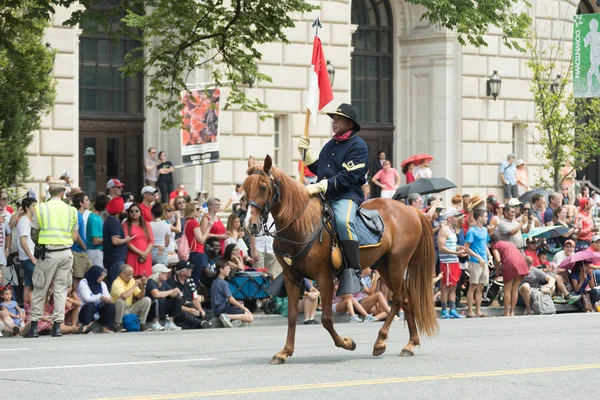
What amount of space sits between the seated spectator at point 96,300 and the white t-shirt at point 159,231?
70.4 inches

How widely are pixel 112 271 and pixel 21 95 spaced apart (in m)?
5.01

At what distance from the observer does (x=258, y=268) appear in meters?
24.7

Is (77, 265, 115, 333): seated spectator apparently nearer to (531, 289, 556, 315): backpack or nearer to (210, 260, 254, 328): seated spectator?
(210, 260, 254, 328): seated spectator

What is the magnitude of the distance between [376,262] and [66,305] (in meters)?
6.60

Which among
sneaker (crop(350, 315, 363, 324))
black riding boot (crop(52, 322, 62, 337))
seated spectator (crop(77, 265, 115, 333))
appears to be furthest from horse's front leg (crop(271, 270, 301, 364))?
sneaker (crop(350, 315, 363, 324))

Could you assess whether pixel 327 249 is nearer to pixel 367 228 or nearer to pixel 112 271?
pixel 367 228

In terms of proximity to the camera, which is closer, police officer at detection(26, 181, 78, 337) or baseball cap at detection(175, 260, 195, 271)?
police officer at detection(26, 181, 78, 337)

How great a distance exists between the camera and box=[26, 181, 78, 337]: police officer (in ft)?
64.4

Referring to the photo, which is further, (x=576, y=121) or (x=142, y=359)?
(x=576, y=121)

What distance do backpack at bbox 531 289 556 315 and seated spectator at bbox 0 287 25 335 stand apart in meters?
9.83

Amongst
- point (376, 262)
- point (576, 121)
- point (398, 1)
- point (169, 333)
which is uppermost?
point (398, 1)

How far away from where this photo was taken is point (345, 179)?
47.8 ft

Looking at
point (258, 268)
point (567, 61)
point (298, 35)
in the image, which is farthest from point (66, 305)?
point (567, 61)

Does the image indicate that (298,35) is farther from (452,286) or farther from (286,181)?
(286,181)
